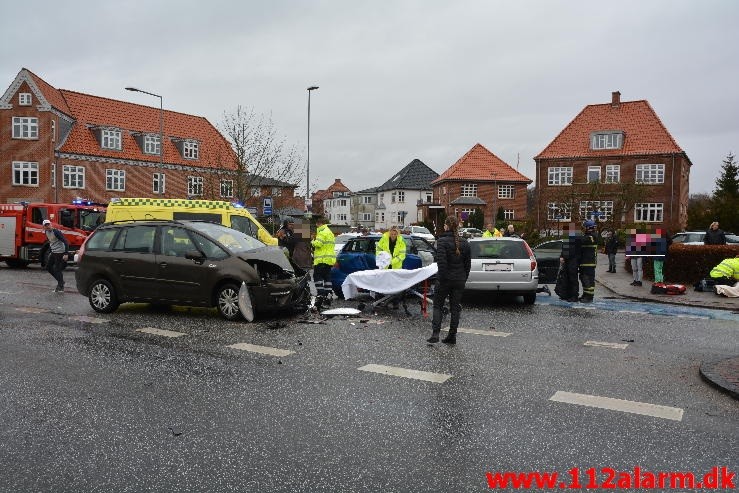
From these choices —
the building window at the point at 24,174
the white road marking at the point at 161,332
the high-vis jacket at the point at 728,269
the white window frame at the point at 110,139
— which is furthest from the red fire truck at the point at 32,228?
the white window frame at the point at 110,139

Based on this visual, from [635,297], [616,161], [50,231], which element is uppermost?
[616,161]

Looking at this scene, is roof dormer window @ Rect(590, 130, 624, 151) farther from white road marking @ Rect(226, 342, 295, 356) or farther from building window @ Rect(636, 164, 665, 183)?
white road marking @ Rect(226, 342, 295, 356)

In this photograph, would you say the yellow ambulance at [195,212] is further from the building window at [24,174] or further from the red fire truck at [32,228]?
the building window at [24,174]

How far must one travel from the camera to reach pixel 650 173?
54.5 metres

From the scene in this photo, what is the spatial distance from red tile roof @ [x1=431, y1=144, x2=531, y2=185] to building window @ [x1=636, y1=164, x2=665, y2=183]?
19663 mm

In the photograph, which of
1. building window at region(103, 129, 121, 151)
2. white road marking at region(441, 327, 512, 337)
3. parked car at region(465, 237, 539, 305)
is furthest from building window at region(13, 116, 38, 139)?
white road marking at region(441, 327, 512, 337)

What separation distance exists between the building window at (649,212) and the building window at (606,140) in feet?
19.7

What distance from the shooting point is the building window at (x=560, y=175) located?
5769 cm

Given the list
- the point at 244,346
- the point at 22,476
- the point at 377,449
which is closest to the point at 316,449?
the point at 377,449

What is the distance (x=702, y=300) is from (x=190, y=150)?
2041 inches

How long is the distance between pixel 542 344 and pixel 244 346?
414 cm

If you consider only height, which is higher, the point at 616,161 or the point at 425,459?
the point at 616,161

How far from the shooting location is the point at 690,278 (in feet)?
55.6

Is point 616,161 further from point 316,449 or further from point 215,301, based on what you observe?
point 316,449
